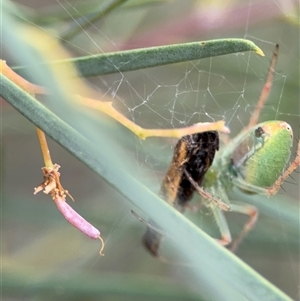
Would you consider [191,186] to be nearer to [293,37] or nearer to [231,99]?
[231,99]

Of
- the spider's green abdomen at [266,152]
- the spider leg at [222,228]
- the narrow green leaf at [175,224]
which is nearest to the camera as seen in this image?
the narrow green leaf at [175,224]

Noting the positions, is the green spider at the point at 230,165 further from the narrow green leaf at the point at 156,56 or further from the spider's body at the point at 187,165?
the narrow green leaf at the point at 156,56

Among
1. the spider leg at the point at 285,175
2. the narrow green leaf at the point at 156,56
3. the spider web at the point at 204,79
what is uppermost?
the spider web at the point at 204,79

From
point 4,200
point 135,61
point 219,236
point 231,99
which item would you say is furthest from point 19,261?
point 135,61

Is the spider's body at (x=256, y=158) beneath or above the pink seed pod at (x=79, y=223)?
above

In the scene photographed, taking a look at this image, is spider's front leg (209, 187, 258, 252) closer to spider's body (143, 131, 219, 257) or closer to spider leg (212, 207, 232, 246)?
spider leg (212, 207, 232, 246)

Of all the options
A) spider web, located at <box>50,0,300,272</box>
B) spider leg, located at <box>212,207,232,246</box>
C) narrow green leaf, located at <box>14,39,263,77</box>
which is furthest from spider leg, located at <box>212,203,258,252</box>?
narrow green leaf, located at <box>14,39,263,77</box>

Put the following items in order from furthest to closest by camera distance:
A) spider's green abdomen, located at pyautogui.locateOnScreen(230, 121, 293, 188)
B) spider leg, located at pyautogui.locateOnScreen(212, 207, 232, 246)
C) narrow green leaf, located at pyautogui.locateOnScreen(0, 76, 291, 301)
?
1. spider leg, located at pyautogui.locateOnScreen(212, 207, 232, 246)
2. spider's green abdomen, located at pyautogui.locateOnScreen(230, 121, 293, 188)
3. narrow green leaf, located at pyautogui.locateOnScreen(0, 76, 291, 301)

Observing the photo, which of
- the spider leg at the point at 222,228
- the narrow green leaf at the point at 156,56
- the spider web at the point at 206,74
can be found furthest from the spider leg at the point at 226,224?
the narrow green leaf at the point at 156,56
